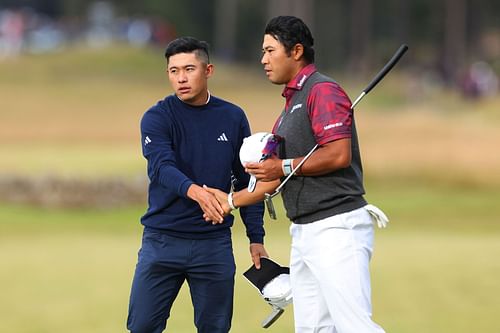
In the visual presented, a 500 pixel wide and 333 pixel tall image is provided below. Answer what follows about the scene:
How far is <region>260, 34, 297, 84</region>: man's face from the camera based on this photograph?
7227 mm

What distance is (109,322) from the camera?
41.0 ft

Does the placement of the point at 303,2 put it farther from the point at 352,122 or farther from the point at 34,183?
the point at 352,122

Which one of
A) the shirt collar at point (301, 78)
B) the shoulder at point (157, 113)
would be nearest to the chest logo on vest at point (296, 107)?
the shirt collar at point (301, 78)

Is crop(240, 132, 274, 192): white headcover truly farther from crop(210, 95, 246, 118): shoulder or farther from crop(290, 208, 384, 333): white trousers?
crop(210, 95, 246, 118): shoulder

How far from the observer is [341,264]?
23.0 ft

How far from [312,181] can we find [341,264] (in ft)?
1.63

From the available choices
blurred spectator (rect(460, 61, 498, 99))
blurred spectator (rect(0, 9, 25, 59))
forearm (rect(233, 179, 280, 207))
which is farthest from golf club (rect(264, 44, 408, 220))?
blurred spectator (rect(0, 9, 25, 59))

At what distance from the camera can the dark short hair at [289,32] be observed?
7180mm

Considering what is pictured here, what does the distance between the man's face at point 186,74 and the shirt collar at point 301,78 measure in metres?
0.63

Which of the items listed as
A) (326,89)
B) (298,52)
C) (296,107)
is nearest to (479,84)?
(298,52)

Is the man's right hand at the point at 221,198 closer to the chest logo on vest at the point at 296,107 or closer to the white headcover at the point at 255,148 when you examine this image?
the white headcover at the point at 255,148

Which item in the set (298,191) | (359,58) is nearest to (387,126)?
(298,191)

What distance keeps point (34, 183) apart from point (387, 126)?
12.8 meters

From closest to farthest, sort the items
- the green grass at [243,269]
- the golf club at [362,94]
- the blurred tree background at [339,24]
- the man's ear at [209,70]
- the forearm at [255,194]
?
the golf club at [362,94]
the forearm at [255,194]
the man's ear at [209,70]
the green grass at [243,269]
the blurred tree background at [339,24]
